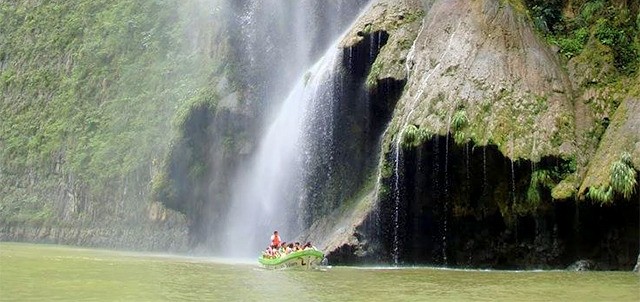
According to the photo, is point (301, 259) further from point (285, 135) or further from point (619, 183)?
point (285, 135)

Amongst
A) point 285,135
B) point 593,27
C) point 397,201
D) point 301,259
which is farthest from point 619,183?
point 285,135

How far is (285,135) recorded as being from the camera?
2770 cm

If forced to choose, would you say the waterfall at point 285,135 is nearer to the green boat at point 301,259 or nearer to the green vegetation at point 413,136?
the green vegetation at point 413,136

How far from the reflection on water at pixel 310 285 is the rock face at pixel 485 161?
1839 millimetres

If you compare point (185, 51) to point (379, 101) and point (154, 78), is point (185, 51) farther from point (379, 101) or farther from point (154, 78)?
point (379, 101)

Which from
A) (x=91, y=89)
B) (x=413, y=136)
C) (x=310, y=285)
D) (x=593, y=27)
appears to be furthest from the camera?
(x=91, y=89)

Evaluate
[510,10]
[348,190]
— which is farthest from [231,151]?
[510,10]

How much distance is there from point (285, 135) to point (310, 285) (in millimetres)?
13668

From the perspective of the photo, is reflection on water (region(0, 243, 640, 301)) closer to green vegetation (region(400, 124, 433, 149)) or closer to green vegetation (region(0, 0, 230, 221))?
green vegetation (region(400, 124, 433, 149))

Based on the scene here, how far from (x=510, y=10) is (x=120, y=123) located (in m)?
28.4

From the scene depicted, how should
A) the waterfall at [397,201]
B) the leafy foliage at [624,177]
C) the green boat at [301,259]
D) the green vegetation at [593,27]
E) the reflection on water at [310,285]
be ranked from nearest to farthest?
1. the reflection on water at [310,285]
2. the leafy foliage at [624,177]
3. the green boat at [301,259]
4. the green vegetation at [593,27]
5. the waterfall at [397,201]

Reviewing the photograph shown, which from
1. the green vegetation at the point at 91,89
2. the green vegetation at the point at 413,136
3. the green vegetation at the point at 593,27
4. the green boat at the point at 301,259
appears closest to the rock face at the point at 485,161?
the green vegetation at the point at 413,136

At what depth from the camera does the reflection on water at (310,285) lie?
38.9 ft

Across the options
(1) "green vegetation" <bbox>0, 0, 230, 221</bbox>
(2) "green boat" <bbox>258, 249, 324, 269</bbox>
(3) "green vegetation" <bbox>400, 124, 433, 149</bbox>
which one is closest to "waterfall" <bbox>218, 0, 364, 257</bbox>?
(1) "green vegetation" <bbox>0, 0, 230, 221</bbox>
